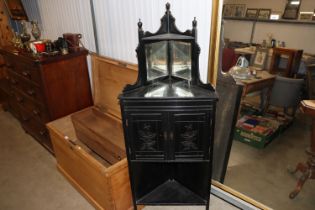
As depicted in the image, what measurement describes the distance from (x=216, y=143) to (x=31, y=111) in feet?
6.13

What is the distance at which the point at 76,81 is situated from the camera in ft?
7.30

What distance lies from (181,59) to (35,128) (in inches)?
75.9

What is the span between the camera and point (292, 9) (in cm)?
167

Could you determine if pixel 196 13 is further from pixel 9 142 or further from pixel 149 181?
pixel 9 142

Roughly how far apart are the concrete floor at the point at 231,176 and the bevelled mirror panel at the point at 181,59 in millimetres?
1079

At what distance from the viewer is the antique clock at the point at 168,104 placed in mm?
1285

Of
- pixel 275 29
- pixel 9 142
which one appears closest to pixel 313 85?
pixel 275 29

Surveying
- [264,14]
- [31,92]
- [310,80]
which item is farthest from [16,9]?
[310,80]

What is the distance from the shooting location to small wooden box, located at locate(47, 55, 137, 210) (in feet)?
5.25

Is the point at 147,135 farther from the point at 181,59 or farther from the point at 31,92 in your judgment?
the point at 31,92

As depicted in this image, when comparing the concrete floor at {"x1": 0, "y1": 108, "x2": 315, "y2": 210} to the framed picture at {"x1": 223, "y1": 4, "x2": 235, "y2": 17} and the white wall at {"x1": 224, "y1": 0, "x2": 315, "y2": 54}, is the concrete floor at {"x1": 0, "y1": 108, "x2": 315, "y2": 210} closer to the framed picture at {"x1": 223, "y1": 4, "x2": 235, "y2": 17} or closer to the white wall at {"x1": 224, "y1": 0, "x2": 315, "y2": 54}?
the white wall at {"x1": 224, "y1": 0, "x2": 315, "y2": 54}

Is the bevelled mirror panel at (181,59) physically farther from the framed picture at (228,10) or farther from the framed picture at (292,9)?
the framed picture at (292,9)

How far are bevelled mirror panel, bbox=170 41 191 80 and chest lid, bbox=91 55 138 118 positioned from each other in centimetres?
52

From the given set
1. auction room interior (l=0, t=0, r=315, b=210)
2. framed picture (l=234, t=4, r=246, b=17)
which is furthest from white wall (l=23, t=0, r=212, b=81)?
framed picture (l=234, t=4, r=246, b=17)
